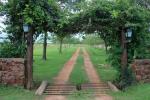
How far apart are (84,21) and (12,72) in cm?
438

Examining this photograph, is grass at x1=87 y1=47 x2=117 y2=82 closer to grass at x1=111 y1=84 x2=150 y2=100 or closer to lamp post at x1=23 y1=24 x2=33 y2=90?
grass at x1=111 y1=84 x2=150 y2=100

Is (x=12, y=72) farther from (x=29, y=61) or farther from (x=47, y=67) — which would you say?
(x=47, y=67)

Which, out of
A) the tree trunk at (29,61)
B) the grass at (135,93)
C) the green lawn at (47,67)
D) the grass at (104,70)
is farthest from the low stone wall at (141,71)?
the tree trunk at (29,61)

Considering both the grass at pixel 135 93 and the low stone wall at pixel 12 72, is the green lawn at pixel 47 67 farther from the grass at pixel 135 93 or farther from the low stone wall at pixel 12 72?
the grass at pixel 135 93

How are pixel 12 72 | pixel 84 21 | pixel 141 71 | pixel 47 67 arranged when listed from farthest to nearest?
pixel 47 67 < pixel 141 71 < pixel 84 21 < pixel 12 72

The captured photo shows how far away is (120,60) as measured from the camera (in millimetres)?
19656

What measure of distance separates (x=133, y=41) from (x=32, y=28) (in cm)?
526

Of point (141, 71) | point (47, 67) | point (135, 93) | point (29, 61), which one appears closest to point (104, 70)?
point (47, 67)

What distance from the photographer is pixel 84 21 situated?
60.7ft

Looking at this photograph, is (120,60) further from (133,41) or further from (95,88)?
(95,88)

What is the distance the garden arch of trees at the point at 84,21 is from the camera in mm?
17781

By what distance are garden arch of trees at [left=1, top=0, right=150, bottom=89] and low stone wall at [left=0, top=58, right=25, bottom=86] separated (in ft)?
1.15

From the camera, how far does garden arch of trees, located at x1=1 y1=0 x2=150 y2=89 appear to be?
17.8 meters

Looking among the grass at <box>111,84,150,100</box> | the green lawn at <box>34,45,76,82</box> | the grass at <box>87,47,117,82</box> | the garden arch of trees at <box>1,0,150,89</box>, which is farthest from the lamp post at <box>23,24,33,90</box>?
the grass at <box>87,47,117,82</box>
